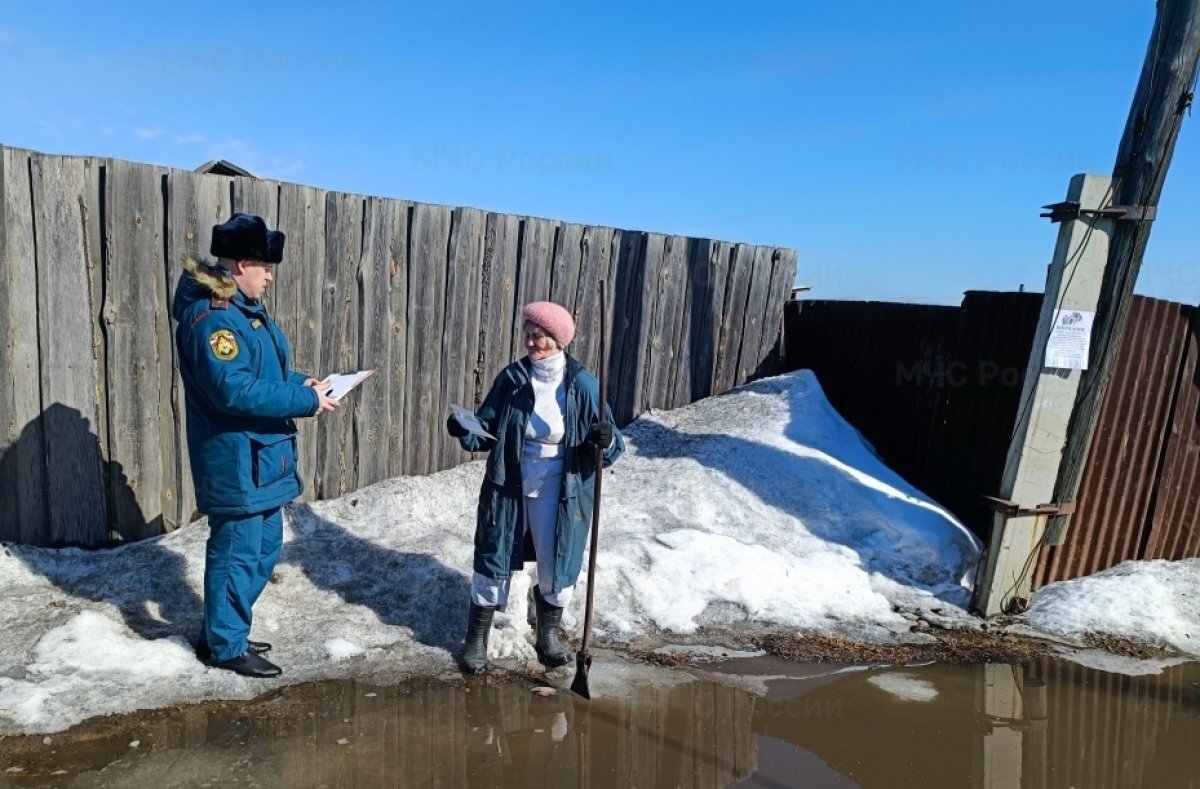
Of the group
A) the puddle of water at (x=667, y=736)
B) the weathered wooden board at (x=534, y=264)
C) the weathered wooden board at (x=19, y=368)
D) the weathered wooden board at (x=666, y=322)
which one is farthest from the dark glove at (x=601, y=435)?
the weathered wooden board at (x=666, y=322)

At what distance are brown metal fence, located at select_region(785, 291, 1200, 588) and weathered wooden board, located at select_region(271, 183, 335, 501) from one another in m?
4.17

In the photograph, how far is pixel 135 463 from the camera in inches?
185

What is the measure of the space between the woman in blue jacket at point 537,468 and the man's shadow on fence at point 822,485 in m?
2.23

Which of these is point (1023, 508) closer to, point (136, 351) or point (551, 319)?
point (551, 319)

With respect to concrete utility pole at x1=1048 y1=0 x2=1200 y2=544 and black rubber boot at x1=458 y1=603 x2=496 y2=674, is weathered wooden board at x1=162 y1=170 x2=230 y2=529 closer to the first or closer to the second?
black rubber boot at x1=458 y1=603 x2=496 y2=674

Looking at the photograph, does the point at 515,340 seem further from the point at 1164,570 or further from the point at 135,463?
the point at 1164,570

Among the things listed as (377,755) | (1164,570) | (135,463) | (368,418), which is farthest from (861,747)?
(135,463)

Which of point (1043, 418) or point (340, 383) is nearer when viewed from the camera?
point (340, 383)

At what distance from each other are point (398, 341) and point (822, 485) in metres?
3.05

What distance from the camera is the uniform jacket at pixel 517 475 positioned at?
13.0ft

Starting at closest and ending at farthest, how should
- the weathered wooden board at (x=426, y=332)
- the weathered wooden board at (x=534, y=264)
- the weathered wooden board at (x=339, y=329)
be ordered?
the weathered wooden board at (x=339, y=329) < the weathered wooden board at (x=426, y=332) < the weathered wooden board at (x=534, y=264)

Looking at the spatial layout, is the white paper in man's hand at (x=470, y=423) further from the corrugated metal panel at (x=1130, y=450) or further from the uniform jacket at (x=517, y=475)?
the corrugated metal panel at (x=1130, y=450)

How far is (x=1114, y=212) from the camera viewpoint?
15.2 ft

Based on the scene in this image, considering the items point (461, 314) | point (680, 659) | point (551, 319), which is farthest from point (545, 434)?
point (461, 314)
